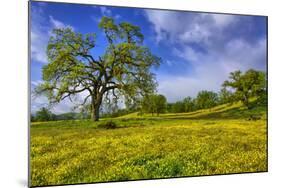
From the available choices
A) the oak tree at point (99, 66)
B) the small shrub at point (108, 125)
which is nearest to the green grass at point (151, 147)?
the small shrub at point (108, 125)

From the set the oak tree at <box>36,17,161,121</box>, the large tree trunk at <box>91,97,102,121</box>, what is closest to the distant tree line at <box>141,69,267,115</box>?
the oak tree at <box>36,17,161,121</box>

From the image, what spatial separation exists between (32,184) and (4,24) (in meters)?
1.27

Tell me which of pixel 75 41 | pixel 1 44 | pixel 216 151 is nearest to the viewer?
pixel 1 44

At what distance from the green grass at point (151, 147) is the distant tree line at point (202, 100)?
0.06m

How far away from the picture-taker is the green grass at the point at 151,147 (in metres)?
3.64

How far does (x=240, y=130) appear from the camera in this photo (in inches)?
165

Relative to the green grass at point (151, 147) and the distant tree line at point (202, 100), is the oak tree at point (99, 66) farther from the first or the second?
the green grass at point (151, 147)

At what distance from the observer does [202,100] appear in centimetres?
406

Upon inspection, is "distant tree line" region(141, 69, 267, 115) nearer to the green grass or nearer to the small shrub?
the green grass

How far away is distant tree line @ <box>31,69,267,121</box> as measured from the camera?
375 centimetres

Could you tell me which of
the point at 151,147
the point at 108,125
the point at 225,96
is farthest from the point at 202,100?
the point at 108,125

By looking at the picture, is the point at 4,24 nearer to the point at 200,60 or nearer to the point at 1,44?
the point at 1,44

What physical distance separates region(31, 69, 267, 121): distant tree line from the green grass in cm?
6
